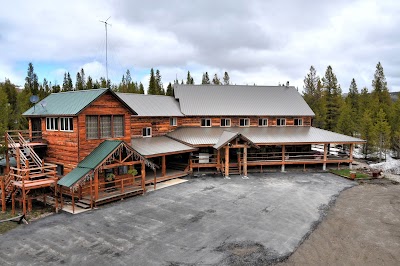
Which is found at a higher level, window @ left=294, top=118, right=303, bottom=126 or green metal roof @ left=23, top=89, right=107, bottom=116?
green metal roof @ left=23, top=89, right=107, bottom=116

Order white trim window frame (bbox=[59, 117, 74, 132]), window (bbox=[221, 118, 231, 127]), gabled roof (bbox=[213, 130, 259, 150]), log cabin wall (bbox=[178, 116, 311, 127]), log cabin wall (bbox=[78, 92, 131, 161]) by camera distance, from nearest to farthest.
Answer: log cabin wall (bbox=[78, 92, 131, 161])
white trim window frame (bbox=[59, 117, 74, 132])
gabled roof (bbox=[213, 130, 259, 150])
log cabin wall (bbox=[178, 116, 311, 127])
window (bbox=[221, 118, 231, 127])

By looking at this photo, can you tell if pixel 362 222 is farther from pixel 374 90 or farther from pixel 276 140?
pixel 374 90

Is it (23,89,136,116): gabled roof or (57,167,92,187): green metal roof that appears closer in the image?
(57,167,92,187): green metal roof

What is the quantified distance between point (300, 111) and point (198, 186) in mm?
18419

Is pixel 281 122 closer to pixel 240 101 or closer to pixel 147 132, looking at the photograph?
pixel 240 101

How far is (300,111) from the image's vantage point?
35562 mm

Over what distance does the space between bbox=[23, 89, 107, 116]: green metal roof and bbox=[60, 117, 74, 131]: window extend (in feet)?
1.48

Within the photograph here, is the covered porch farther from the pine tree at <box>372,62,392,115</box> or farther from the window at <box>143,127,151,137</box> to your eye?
the pine tree at <box>372,62,392,115</box>

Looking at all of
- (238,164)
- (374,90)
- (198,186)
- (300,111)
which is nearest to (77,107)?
(198,186)

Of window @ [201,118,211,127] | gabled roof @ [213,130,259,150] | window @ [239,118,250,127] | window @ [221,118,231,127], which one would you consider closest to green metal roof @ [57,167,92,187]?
gabled roof @ [213,130,259,150]

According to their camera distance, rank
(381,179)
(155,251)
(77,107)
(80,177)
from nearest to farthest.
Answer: (155,251) < (80,177) < (77,107) < (381,179)

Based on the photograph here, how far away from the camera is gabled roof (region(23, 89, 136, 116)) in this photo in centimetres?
2016

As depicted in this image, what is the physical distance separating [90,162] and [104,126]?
3357 mm

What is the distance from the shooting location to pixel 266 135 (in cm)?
3025
